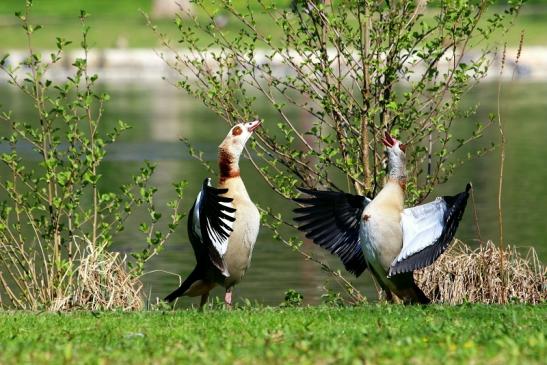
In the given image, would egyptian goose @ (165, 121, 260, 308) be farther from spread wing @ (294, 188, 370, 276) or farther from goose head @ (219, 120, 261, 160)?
spread wing @ (294, 188, 370, 276)

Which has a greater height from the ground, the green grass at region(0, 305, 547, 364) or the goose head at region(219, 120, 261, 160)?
the goose head at region(219, 120, 261, 160)

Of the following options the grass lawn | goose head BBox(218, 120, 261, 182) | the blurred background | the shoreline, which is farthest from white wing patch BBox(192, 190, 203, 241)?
the shoreline

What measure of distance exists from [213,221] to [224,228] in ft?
0.62

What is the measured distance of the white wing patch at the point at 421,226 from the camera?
33.7 feet

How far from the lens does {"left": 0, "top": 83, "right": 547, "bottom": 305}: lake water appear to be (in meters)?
16.5

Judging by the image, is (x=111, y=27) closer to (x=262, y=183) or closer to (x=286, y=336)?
(x=262, y=183)

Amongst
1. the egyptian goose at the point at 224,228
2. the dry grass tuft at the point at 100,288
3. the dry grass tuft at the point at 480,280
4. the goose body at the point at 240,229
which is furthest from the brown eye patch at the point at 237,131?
the dry grass tuft at the point at 480,280

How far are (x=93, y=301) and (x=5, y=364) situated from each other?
172 inches

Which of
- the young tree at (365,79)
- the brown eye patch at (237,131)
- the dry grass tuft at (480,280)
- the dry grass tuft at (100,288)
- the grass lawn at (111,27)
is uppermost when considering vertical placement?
the grass lawn at (111,27)

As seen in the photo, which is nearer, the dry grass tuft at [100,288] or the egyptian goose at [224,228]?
the egyptian goose at [224,228]

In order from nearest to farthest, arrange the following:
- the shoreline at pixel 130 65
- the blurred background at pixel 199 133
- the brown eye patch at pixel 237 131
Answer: the brown eye patch at pixel 237 131 → the blurred background at pixel 199 133 → the shoreline at pixel 130 65

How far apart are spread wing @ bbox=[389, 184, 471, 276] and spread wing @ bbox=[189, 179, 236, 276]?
127cm

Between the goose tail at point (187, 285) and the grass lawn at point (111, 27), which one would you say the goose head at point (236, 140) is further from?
the grass lawn at point (111, 27)

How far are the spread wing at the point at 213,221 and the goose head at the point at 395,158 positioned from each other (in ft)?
4.22
